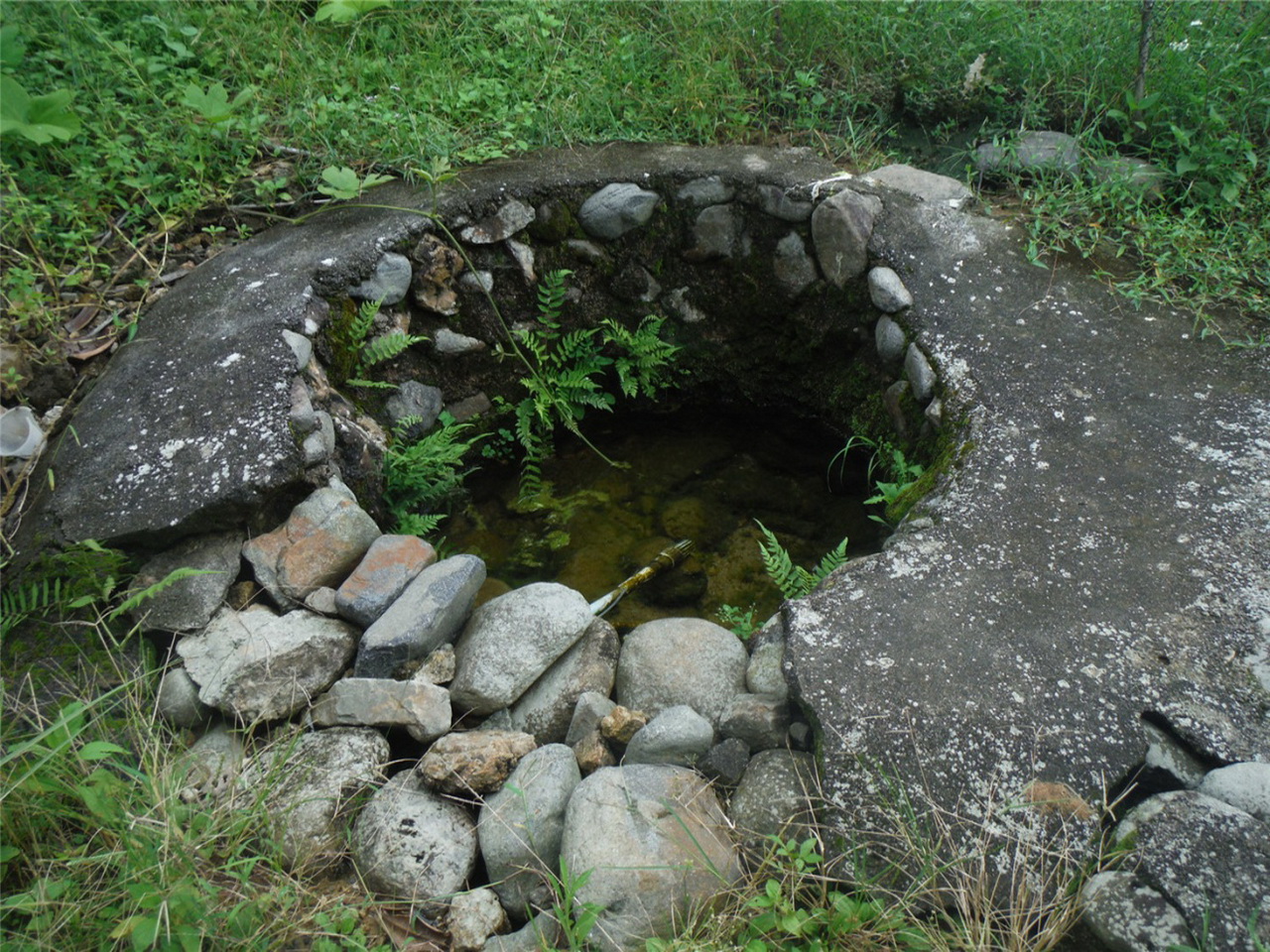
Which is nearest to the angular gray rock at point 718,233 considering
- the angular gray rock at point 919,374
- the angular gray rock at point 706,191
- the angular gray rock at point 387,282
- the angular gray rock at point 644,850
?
the angular gray rock at point 706,191

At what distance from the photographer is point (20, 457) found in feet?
8.89

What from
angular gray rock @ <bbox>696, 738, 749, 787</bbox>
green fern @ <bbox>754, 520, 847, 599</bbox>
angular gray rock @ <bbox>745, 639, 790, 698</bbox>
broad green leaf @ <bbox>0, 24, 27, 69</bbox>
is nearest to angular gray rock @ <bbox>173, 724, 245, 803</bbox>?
angular gray rock @ <bbox>696, 738, 749, 787</bbox>

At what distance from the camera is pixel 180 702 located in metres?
2.25

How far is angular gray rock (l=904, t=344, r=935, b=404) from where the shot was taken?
2.81 metres

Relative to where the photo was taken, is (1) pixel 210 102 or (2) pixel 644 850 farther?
(1) pixel 210 102

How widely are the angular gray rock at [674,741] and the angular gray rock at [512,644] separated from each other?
1.25ft

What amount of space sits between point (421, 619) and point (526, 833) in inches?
24.5

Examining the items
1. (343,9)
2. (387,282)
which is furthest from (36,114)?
(387,282)

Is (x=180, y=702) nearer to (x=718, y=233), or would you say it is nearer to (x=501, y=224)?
(x=501, y=224)

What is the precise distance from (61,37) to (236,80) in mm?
649

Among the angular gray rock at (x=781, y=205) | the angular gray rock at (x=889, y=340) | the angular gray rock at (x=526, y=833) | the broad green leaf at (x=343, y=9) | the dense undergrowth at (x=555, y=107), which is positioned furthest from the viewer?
the broad green leaf at (x=343, y=9)

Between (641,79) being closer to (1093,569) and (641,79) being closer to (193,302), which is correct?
(193,302)

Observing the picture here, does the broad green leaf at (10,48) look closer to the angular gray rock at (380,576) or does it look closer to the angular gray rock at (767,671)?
the angular gray rock at (380,576)

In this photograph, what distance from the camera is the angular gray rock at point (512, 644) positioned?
2332 millimetres
